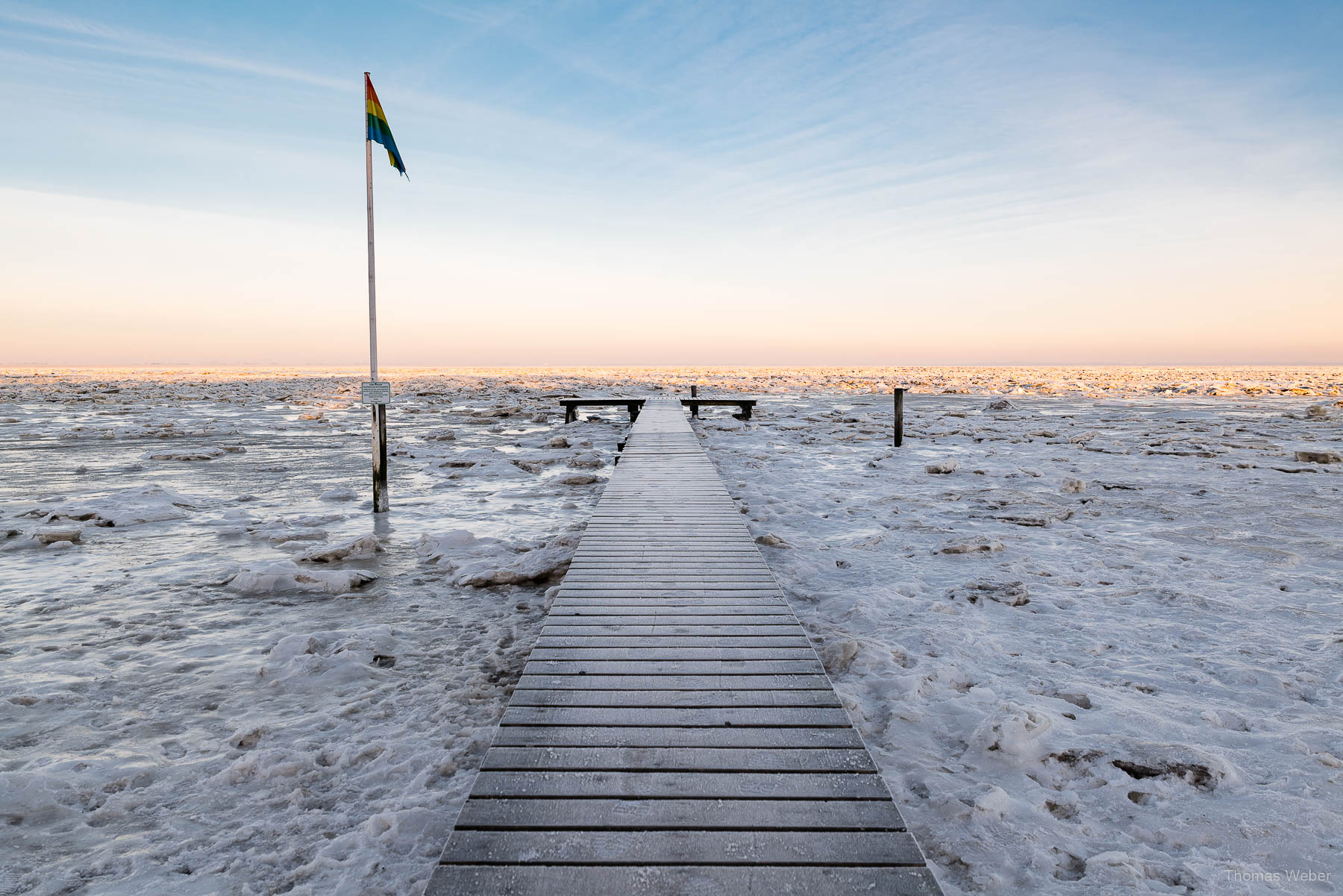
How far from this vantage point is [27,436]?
15.9 meters

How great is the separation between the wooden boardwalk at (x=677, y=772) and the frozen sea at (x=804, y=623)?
0.47 m

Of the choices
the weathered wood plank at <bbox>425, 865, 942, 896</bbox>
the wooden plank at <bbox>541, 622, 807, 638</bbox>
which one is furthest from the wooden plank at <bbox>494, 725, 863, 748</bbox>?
the wooden plank at <bbox>541, 622, 807, 638</bbox>

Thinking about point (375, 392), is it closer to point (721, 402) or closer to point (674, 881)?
point (674, 881)

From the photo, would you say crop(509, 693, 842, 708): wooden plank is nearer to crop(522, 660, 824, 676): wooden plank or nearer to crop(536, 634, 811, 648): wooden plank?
crop(522, 660, 824, 676): wooden plank

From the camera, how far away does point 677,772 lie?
8.98 ft

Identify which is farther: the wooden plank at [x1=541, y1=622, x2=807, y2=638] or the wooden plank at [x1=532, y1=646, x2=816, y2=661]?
the wooden plank at [x1=541, y1=622, x2=807, y2=638]

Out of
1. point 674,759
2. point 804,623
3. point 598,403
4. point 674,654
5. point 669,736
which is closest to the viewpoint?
point 674,759

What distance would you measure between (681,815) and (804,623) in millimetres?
2860

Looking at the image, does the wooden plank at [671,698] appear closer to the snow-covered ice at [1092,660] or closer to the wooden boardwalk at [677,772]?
the wooden boardwalk at [677,772]

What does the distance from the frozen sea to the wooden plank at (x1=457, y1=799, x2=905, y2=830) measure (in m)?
0.43

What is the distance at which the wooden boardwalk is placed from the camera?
2.24 meters

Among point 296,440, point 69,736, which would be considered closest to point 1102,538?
point 69,736

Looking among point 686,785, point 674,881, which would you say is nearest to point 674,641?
point 686,785

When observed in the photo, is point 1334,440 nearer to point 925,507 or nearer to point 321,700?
point 925,507
